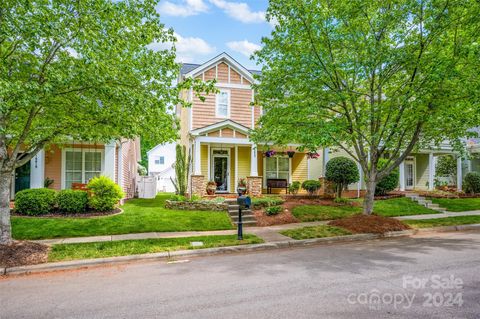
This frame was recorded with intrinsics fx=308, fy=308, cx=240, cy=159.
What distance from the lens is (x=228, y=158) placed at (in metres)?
19.0

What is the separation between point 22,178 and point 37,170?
146cm

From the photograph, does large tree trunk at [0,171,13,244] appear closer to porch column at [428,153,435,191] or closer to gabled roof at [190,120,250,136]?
gabled roof at [190,120,250,136]

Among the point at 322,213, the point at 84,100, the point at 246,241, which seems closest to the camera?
the point at 84,100

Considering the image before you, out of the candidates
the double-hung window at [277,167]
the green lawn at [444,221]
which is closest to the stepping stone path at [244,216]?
the green lawn at [444,221]

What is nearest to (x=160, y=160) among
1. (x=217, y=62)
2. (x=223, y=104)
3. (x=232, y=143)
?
(x=223, y=104)

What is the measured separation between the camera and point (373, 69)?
9.54 meters

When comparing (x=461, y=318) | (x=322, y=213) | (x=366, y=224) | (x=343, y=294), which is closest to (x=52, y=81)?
(x=343, y=294)

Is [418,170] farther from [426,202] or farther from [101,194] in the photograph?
[101,194]

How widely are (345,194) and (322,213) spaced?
23.0 ft

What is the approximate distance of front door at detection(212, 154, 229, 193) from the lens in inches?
736

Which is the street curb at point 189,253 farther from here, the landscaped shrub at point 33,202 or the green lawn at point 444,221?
the landscaped shrub at point 33,202

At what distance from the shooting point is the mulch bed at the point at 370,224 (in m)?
9.79

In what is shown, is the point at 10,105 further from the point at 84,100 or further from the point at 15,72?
the point at 15,72

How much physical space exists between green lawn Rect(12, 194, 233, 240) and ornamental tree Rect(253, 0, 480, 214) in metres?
3.73
